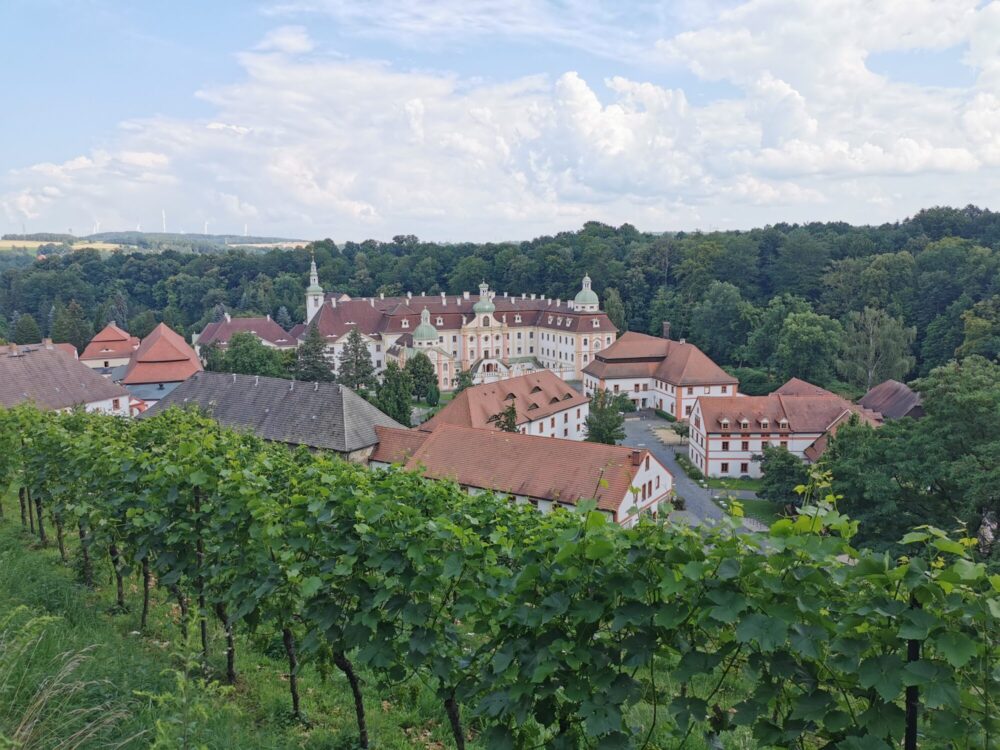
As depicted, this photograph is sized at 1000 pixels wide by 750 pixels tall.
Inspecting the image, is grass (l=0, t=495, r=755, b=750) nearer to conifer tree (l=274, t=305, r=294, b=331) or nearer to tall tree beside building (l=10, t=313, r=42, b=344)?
tall tree beside building (l=10, t=313, r=42, b=344)

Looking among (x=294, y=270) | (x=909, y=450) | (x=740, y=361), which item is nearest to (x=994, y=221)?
(x=740, y=361)

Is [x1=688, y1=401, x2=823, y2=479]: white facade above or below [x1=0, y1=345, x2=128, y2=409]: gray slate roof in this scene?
below

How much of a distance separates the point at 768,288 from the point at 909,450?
69522 mm

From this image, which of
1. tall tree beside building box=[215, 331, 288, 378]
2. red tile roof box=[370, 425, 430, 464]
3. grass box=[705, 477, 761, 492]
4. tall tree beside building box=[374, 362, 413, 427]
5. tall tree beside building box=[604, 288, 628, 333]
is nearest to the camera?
red tile roof box=[370, 425, 430, 464]

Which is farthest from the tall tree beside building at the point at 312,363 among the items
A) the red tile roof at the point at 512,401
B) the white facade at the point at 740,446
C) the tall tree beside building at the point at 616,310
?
the tall tree beside building at the point at 616,310

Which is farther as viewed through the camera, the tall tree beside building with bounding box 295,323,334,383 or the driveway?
the tall tree beside building with bounding box 295,323,334,383

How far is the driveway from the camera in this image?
117 feet

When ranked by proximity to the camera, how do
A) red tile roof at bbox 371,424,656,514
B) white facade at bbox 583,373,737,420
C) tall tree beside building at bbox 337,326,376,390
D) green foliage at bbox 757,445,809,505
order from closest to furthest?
red tile roof at bbox 371,424,656,514 < green foliage at bbox 757,445,809,505 < white facade at bbox 583,373,737,420 < tall tree beside building at bbox 337,326,376,390

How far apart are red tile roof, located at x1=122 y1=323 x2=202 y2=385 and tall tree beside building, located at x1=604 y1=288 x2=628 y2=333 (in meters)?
49.4

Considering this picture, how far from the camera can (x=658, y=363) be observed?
63719mm

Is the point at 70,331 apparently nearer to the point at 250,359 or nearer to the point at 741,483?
the point at 250,359

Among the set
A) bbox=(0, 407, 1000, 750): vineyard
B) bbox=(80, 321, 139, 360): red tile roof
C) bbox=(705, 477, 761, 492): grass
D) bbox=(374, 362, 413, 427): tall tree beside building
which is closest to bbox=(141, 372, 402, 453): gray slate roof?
bbox=(374, 362, 413, 427): tall tree beside building

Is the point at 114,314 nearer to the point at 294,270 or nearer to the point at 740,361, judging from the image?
the point at 294,270

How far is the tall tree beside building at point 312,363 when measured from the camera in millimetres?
59781
